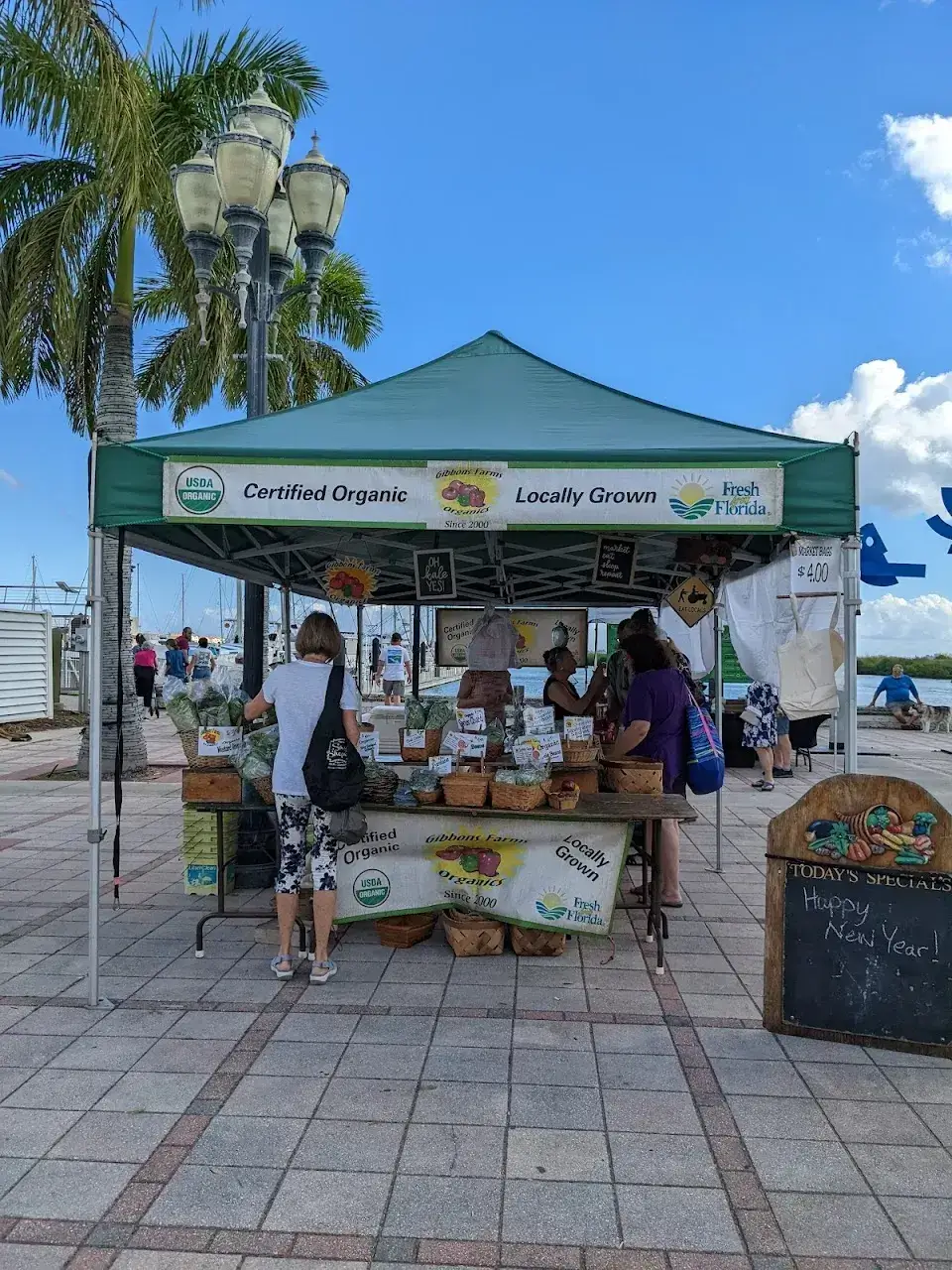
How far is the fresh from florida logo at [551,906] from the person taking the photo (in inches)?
199

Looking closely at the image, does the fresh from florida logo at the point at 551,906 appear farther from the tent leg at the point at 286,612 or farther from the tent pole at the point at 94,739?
the tent leg at the point at 286,612

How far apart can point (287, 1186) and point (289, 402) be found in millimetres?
16165

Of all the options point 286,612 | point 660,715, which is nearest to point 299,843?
point 660,715

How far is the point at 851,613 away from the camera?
4.50 meters

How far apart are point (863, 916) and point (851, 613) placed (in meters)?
1.45

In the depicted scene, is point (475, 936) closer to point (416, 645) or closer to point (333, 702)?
point (333, 702)

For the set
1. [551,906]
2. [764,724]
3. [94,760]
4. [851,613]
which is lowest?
[551,906]

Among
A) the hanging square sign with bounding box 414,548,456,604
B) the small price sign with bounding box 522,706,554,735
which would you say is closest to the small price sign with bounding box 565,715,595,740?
the small price sign with bounding box 522,706,554,735

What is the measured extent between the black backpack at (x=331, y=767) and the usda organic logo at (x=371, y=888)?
85cm

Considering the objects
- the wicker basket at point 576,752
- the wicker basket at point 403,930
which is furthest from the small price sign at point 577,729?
the wicker basket at point 403,930

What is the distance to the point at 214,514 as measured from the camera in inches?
173

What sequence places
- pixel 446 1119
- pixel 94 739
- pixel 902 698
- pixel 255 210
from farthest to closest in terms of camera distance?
pixel 902 698 < pixel 255 210 < pixel 94 739 < pixel 446 1119

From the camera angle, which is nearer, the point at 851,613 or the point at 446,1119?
the point at 446,1119

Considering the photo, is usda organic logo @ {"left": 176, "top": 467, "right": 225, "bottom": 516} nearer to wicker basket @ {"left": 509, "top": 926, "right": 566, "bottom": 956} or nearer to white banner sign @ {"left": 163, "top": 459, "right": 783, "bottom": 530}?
white banner sign @ {"left": 163, "top": 459, "right": 783, "bottom": 530}
